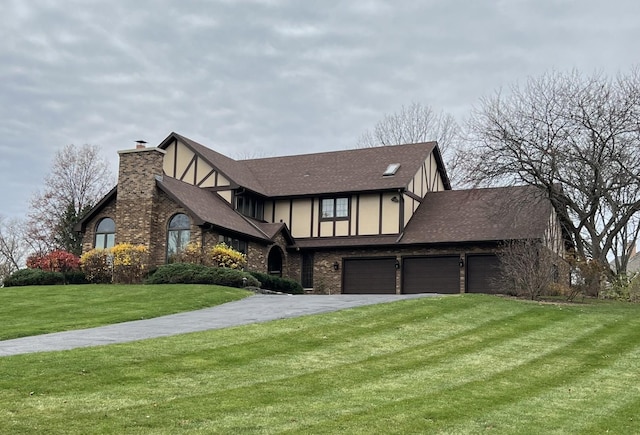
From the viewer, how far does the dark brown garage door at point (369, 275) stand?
105ft

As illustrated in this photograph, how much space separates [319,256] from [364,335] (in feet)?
60.9

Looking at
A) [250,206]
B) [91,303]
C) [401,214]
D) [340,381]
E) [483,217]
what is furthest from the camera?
[250,206]

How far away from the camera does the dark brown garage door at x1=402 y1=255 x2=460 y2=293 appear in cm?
3052

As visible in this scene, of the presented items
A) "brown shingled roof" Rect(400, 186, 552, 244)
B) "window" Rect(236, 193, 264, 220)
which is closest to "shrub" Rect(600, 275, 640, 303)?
"brown shingled roof" Rect(400, 186, 552, 244)

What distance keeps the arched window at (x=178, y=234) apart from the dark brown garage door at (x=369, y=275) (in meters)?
7.71

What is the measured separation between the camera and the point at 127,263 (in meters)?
27.5

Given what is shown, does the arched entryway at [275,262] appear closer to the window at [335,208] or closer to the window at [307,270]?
the window at [307,270]

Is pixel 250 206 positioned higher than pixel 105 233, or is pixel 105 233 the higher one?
pixel 250 206

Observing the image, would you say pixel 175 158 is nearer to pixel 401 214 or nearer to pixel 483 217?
pixel 401 214

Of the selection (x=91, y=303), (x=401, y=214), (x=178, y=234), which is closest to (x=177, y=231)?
(x=178, y=234)

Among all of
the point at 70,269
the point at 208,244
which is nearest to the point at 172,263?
the point at 208,244

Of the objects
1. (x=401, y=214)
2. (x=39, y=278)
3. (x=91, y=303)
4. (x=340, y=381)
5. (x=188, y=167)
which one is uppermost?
(x=188, y=167)

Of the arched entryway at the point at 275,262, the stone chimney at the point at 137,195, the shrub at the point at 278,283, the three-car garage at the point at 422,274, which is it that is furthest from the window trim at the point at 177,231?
the three-car garage at the point at 422,274

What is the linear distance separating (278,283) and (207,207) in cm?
419
